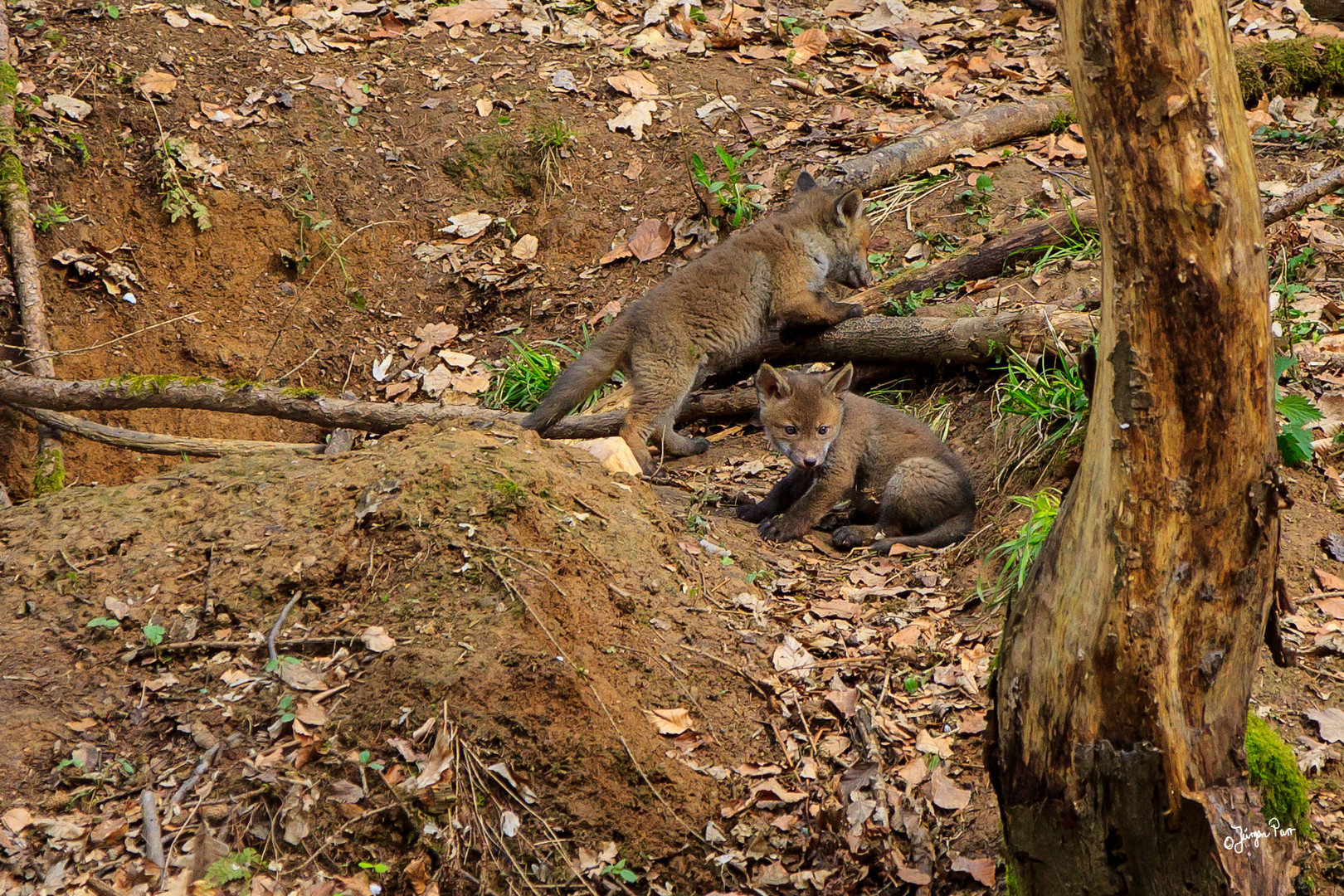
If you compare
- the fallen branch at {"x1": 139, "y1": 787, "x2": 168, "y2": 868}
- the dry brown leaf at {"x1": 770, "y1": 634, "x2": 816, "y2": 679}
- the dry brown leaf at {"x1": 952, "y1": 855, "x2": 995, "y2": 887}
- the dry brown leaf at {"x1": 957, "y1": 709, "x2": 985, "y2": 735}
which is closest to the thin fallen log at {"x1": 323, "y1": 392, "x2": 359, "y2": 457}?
the fallen branch at {"x1": 139, "y1": 787, "x2": 168, "y2": 868}

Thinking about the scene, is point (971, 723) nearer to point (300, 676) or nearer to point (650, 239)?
point (300, 676)

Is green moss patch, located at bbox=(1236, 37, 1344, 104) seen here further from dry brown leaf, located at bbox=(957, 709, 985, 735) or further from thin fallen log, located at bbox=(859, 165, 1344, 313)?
dry brown leaf, located at bbox=(957, 709, 985, 735)

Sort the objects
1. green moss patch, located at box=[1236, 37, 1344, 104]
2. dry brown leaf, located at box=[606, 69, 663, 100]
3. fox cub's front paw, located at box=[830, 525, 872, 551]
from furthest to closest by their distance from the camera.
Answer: dry brown leaf, located at box=[606, 69, 663, 100]
green moss patch, located at box=[1236, 37, 1344, 104]
fox cub's front paw, located at box=[830, 525, 872, 551]

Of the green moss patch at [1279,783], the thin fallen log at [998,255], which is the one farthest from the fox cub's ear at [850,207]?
the green moss patch at [1279,783]

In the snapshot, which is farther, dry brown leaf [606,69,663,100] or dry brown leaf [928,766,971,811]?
dry brown leaf [606,69,663,100]

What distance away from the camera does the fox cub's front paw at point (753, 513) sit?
6723mm

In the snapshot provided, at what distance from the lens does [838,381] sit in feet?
22.1

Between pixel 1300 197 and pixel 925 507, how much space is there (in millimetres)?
3525

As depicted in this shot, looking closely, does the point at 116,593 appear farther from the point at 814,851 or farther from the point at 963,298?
the point at 963,298

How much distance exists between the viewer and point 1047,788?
3.18 metres

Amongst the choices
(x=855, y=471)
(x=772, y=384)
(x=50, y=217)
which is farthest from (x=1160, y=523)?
(x=50, y=217)

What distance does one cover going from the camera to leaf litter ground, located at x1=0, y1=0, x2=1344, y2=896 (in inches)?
152

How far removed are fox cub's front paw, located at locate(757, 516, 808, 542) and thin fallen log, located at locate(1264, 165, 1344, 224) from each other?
3.81 metres

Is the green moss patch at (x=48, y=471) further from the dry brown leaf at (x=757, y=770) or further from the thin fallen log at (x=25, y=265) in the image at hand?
the dry brown leaf at (x=757, y=770)
